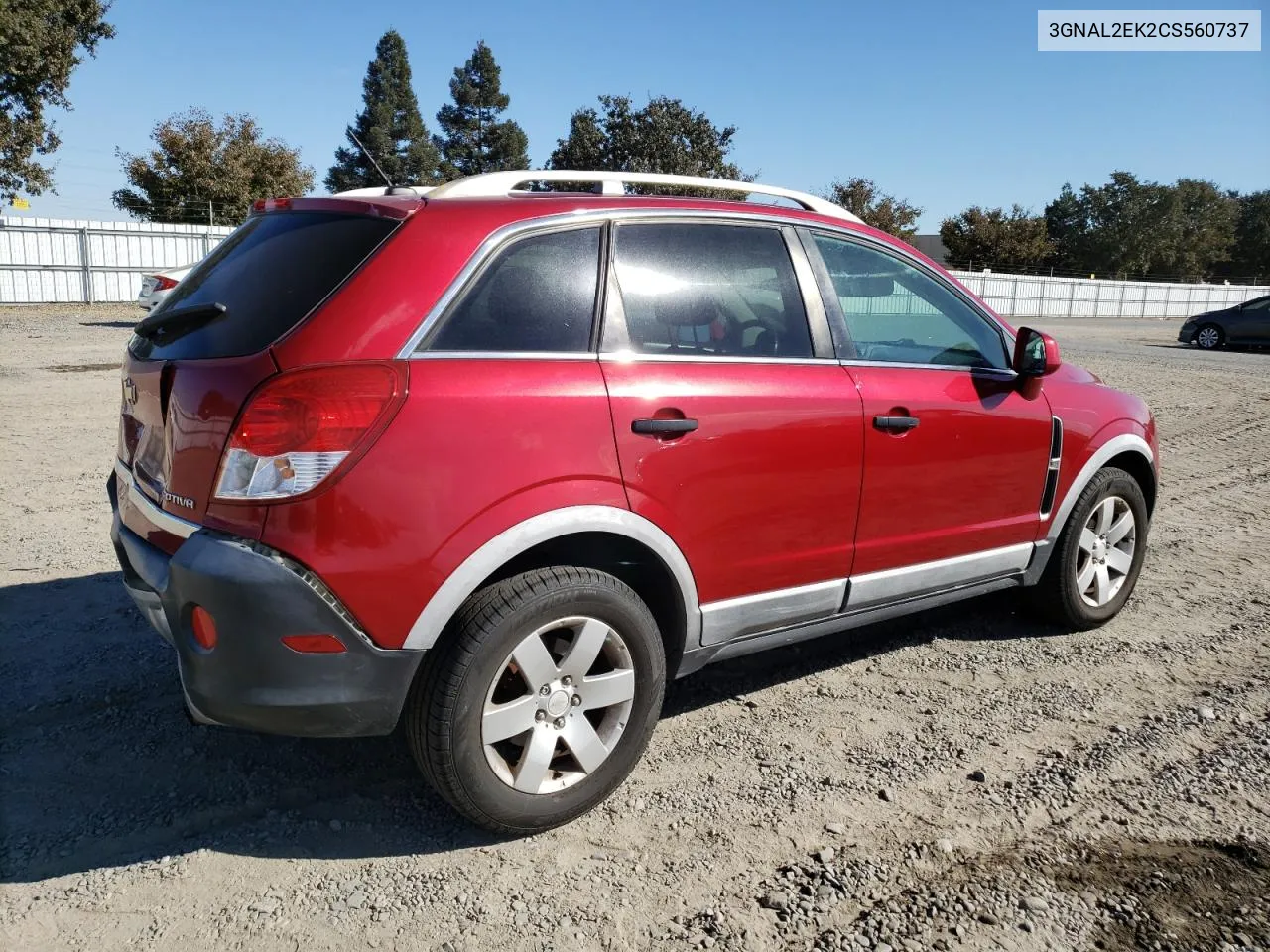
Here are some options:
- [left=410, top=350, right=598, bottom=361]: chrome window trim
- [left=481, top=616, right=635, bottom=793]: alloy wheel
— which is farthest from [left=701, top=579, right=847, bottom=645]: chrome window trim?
[left=410, top=350, right=598, bottom=361]: chrome window trim

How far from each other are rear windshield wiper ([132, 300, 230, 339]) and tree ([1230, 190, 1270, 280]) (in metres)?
98.3

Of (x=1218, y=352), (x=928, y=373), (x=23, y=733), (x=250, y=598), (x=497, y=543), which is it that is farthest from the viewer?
(x=1218, y=352)

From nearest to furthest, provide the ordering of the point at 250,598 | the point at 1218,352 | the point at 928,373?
1. the point at 250,598
2. the point at 928,373
3. the point at 1218,352

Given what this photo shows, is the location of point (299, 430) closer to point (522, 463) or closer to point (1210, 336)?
point (522, 463)

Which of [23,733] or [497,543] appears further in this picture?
[23,733]

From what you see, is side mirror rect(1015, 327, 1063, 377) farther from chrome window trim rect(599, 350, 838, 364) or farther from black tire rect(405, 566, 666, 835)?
black tire rect(405, 566, 666, 835)

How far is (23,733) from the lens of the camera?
3.39 meters

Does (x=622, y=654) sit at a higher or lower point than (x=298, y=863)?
higher

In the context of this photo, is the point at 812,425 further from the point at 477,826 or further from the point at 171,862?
the point at 171,862

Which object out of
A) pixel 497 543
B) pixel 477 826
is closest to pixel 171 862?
pixel 477 826

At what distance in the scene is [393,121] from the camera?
7269cm

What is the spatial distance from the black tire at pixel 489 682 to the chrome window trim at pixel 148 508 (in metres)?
0.76

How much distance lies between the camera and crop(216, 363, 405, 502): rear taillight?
99.1 inches

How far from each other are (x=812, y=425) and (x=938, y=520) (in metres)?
0.82
